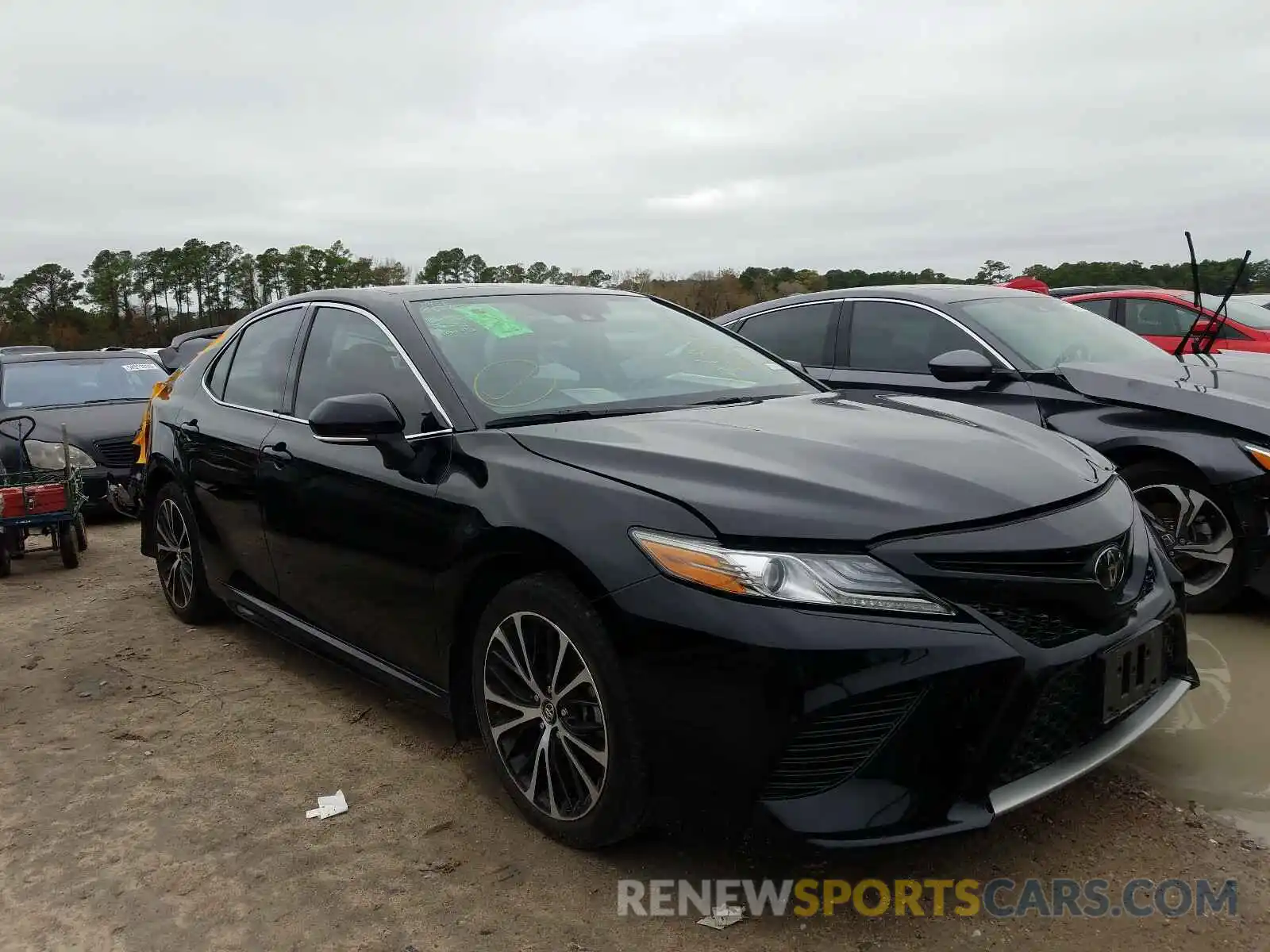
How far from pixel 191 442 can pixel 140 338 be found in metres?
70.5

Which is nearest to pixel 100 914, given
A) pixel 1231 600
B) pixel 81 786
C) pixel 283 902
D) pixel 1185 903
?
pixel 283 902

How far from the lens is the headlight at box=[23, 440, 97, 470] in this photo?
332 inches

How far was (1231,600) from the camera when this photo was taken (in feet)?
14.2

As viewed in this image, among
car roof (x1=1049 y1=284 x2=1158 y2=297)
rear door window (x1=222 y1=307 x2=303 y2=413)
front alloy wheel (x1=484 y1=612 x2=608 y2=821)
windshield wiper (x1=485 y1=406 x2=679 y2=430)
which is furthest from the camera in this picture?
car roof (x1=1049 y1=284 x2=1158 y2=297)

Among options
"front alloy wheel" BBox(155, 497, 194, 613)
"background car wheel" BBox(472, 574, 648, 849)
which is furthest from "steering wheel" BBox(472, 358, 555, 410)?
"front alloy wheel" BBox(155, 497, 194, 613)

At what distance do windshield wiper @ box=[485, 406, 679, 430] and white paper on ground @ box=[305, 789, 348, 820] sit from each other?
1.22 metres

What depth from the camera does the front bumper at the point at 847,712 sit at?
215 cm

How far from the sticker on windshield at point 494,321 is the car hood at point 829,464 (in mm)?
643

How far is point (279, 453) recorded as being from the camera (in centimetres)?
383

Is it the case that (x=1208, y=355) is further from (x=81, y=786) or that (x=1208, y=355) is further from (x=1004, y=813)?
(x=81, y=786)

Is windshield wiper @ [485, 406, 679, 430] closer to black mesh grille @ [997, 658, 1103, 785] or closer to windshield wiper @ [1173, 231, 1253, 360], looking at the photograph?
black mesh grille @ [997, 658, 1103, 785]

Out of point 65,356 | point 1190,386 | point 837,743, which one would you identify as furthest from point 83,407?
point 837,743

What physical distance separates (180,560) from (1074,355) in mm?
4592

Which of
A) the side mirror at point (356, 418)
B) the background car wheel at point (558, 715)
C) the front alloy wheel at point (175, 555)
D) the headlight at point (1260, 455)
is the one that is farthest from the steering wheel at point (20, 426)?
the headlight at point (1260, 455)
